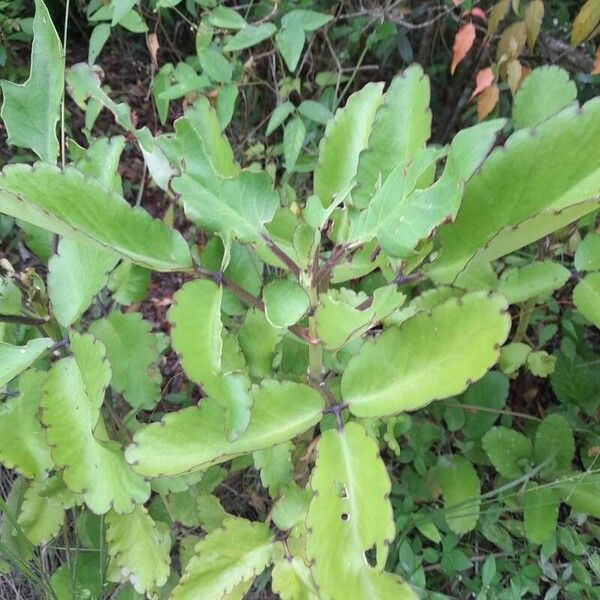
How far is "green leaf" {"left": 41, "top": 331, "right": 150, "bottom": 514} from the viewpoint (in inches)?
25.4

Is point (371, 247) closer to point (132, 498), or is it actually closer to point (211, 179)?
point (211, 179)

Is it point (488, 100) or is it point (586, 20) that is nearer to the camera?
point (586, 20)

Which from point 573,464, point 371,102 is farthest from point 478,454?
point 371,102

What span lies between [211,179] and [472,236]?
0.24 metres

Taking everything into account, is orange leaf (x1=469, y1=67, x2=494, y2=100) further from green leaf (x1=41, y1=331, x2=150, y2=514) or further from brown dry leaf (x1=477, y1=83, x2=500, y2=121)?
green leaf (x1=41, y1=331, x2=150, y2=514)

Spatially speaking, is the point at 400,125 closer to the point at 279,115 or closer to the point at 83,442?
the point at 83,442

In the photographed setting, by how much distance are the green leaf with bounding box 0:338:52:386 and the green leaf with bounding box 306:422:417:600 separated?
316 mm

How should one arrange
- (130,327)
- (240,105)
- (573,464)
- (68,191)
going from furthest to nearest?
(240,105) < (573,464) < (130,327) < (68,191)

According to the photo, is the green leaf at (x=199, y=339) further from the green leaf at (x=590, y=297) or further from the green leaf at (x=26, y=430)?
the green leaf at (x=590, y=297)

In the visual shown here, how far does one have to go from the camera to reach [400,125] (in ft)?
1.99

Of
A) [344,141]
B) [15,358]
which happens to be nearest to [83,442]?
[15,358]

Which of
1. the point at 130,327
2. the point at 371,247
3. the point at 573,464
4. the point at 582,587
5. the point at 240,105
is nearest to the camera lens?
the point at 371,247

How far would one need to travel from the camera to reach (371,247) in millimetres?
650

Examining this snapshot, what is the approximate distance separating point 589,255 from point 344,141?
364 millimetres
